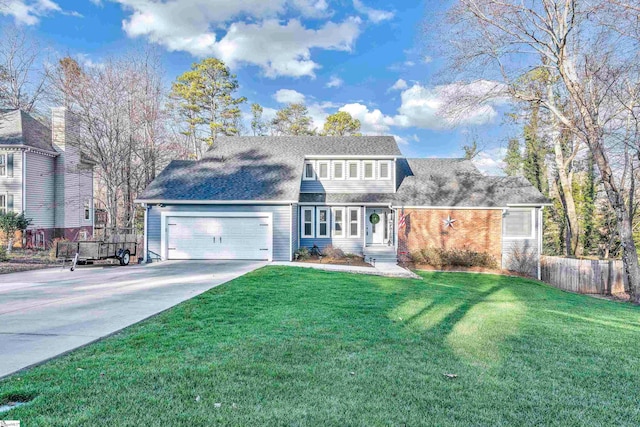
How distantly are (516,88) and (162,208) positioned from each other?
15.3 meters

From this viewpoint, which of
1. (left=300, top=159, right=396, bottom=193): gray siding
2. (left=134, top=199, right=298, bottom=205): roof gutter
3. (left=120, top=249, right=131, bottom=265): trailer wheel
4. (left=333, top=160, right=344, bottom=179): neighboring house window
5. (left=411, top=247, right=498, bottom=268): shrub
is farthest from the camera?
(left=333, top=160, right=344, bottom=179): neighboring house window

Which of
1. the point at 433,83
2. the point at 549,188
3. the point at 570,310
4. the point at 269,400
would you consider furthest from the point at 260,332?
the point at 549,188

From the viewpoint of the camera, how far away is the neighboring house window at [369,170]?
62.8ft

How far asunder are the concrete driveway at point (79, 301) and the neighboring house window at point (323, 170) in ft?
26.6

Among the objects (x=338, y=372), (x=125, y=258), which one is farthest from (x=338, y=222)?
(x=338, y=372)

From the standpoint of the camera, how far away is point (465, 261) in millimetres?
16422

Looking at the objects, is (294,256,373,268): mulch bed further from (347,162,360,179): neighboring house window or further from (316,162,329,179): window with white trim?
(316,162,329,179): window with white trim

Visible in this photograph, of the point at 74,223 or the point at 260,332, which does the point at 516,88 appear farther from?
the point at 74,223

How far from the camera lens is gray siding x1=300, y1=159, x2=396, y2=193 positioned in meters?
19.0

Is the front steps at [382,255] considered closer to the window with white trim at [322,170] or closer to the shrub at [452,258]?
the shrub at [452,258]

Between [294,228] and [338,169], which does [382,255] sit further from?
[338,169]

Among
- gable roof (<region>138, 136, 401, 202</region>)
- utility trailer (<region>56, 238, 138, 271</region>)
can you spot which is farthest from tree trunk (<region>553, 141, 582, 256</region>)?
utility trailer (<region>56, 238, 138, 271</region>)

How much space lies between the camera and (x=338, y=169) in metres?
19.3

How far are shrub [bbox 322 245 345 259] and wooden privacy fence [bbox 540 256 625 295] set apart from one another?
376 inches
